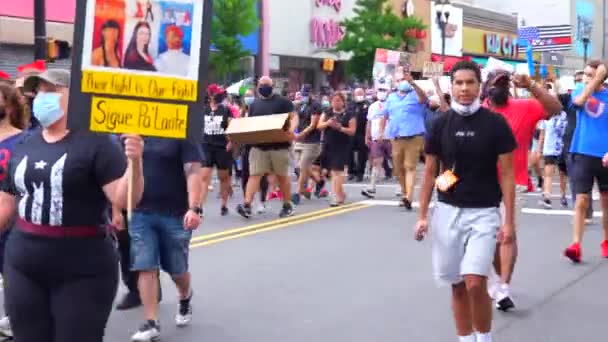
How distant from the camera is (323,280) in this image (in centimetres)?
842

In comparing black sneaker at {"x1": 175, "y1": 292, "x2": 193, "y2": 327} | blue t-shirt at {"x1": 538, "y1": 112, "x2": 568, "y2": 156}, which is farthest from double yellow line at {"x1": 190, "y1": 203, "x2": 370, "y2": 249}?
black sneaker at {"x1": 175, "y1": 292, "x2": 193, "y2": 327}

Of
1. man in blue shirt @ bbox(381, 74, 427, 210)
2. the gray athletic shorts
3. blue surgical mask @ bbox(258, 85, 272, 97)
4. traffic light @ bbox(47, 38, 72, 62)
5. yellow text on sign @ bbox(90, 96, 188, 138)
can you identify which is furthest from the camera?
traffic light @ bbox(47, 38, 72, 62)

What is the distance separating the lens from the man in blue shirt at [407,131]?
1367 cm

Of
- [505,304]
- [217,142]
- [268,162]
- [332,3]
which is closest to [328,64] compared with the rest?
[332,3]

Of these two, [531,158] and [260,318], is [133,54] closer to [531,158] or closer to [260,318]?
[260,318]

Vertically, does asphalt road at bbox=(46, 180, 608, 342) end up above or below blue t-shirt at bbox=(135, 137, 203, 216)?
below

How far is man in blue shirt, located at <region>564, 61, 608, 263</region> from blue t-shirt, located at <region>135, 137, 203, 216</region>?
4042 millimetres

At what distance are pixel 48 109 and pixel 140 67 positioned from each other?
17.2 inches

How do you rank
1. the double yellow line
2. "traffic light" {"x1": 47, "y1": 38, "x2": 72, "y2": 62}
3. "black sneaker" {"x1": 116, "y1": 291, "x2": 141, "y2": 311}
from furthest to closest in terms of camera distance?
"traffic light" {"x1": 47, "y1": 38, "x2": 72, "y2": 62} → the double yellow line → "black sneaker" {"x1": 116, "y1": 291, "x2": 141, "y2": 311}

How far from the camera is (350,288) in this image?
8.08 metres

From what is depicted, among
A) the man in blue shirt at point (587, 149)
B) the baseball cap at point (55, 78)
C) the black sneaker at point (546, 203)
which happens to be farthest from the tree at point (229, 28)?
the baseball cap at point (55, 78)

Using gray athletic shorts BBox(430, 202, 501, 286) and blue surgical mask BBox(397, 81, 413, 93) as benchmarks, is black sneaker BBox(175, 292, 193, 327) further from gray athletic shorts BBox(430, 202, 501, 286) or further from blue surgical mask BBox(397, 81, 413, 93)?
blue surgical mask BBox(397, 81, 413, 93)

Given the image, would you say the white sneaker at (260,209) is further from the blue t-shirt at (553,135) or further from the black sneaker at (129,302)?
the black sneaker at (129,302)

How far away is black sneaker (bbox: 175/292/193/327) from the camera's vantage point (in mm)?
6742
